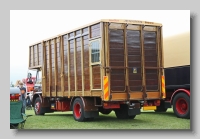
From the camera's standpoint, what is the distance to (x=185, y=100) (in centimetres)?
1332

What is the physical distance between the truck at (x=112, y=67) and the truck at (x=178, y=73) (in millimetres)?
1457

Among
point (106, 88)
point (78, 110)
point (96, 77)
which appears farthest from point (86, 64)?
point (78, 110)

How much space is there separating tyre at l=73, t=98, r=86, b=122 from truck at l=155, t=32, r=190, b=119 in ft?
11.3

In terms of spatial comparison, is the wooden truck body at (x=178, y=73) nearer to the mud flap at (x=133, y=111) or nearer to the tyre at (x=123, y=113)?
the tyre at (x=123, y=113)

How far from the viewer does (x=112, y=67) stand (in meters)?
11.4

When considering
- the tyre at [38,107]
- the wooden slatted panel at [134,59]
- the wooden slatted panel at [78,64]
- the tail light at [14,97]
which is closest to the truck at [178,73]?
the wooden slatted panel at [134,59]

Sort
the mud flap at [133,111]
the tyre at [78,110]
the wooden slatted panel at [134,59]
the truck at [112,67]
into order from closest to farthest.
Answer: the truck at [112,67], the wooden slatted panel at [134,59], the mud flap at [133,111], the tyre at [78,110]

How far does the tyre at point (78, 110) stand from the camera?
12478mm

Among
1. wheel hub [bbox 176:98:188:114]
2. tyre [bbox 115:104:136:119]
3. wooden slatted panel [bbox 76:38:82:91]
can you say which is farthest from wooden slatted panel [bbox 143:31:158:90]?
wooden slatted panel [bbox 76:38:82:91]

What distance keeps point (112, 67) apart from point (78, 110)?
245 cm

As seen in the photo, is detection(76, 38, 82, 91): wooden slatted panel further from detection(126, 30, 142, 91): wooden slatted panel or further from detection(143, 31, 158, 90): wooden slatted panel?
detection(143, 31, 158, 90): wooden slatted panel

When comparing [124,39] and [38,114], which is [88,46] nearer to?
[124,39]

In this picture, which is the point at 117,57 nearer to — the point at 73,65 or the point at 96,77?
the point at 96,77

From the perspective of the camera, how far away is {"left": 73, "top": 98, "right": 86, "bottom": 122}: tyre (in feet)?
40.9
